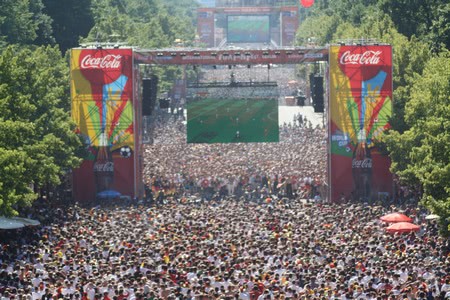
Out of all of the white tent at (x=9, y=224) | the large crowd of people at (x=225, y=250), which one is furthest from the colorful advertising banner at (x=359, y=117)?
the white tent at (x=9, y=224)

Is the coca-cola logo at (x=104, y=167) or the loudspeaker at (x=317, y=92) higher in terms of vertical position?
the loudspeaker at (x=317, y=92)

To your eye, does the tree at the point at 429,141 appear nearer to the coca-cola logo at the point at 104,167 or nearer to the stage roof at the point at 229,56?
the stage roof at the point at 229,56

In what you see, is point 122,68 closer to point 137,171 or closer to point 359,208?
point 137,171

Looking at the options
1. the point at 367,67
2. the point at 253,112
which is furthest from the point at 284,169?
the point at 367,67

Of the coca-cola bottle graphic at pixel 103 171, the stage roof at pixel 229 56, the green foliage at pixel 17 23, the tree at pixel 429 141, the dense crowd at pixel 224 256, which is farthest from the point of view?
the green foliage at pixel 17 23

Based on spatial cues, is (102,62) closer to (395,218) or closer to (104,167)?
(104,167)

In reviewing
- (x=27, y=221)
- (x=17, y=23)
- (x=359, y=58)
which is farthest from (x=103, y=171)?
(x=17, y=23)
